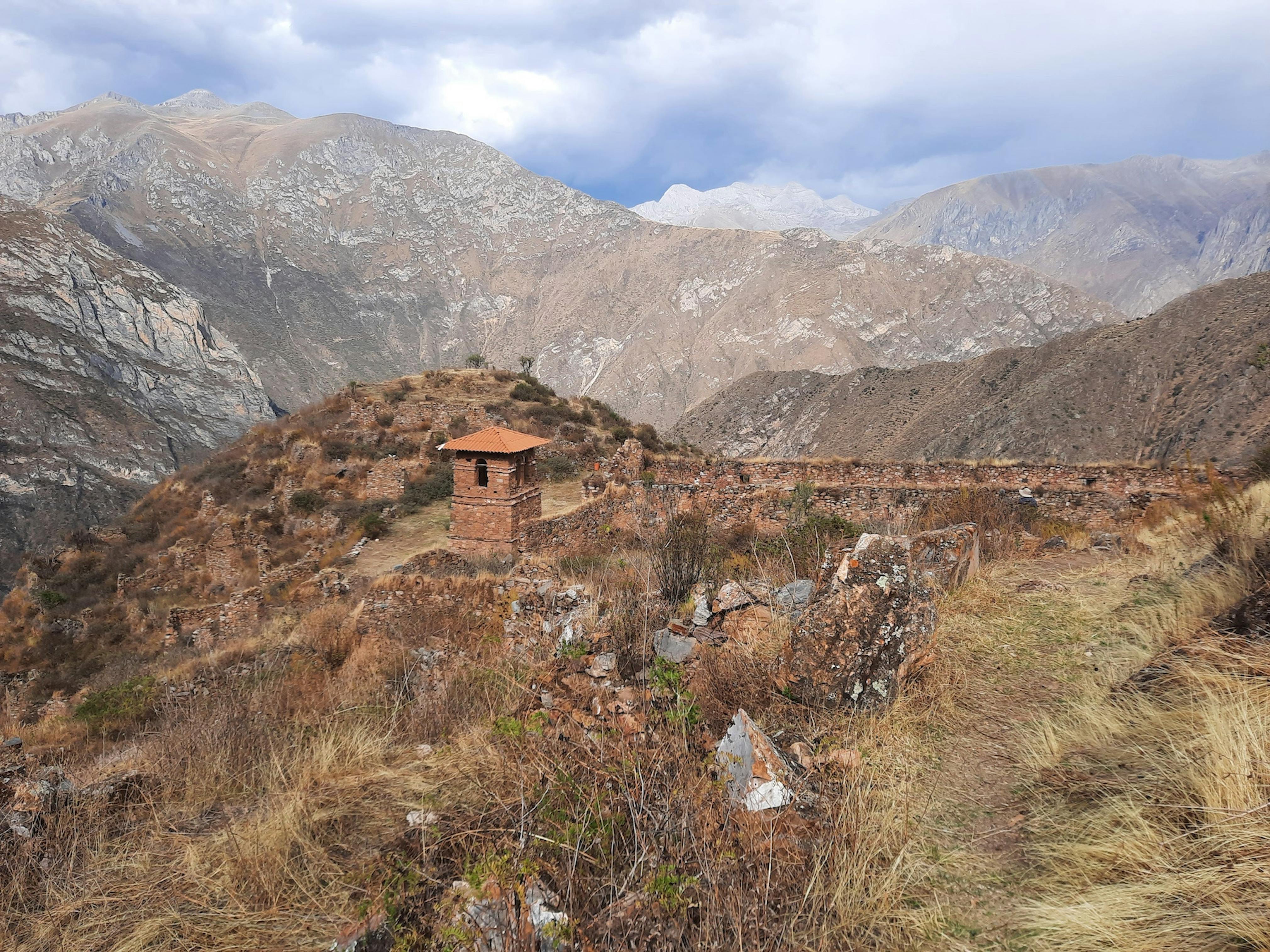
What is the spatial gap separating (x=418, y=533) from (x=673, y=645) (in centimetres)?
1358

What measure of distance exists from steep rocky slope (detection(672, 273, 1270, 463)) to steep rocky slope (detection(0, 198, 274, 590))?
58515mm

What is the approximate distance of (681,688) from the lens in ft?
12.1

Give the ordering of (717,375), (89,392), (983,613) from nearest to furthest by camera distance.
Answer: (983,613), (89,392), (717,375)

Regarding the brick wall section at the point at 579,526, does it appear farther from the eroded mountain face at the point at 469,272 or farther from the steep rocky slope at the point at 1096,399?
the eroded mountain face at the point at 469,272

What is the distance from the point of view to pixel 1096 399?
138 feet

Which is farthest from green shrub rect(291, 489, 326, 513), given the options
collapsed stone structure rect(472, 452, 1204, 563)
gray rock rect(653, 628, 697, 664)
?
gray rock rect(653, 628, 697, 664)

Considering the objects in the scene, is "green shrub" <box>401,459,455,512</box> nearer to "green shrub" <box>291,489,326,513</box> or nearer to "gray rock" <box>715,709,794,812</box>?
"green shrub" <box>291,489,326,513</box>

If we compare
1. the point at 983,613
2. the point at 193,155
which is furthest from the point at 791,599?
the point at 193,155

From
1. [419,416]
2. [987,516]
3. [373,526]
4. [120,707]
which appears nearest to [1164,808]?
[987,516]

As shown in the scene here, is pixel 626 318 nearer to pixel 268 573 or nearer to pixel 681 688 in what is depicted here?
pixel 268 573

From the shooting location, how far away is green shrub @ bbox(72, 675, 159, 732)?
741 cm

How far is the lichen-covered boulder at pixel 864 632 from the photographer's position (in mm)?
3783

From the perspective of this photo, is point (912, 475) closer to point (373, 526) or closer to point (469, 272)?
point (373, 526)

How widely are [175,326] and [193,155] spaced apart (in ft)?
307
